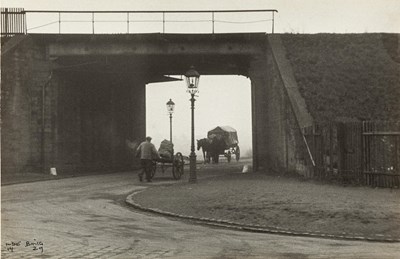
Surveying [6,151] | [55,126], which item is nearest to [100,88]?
[55,126]

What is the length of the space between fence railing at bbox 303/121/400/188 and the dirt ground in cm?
66

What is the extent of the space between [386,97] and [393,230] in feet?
44.3

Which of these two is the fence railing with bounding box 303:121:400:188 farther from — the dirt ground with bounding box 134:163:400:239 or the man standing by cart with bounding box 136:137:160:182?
the man standing by cart with bounding box 136:137:160:182

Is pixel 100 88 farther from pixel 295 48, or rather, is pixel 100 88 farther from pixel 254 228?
pixel 254 228

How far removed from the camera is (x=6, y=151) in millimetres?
24672

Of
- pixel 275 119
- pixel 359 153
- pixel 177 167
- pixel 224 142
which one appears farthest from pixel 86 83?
pixel 359 153

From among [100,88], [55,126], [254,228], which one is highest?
[100,88]

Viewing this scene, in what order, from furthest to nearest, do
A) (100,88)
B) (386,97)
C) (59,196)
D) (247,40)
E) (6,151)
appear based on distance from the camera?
(100,88) < (247,40) < (6,151) < (386,97) < (59,196)

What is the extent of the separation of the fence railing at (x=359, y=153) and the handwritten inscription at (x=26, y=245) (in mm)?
10439

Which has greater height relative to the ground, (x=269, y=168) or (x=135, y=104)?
(x=135, y=104)
